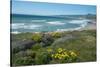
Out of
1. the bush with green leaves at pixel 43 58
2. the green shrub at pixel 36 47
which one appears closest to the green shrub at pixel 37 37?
the green shrub at pixel 36 47

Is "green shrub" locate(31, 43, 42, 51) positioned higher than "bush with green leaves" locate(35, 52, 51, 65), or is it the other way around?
"green shrub" locate(31, 43, 42, 51)

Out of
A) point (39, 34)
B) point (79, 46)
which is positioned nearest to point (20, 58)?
point (39, 34)

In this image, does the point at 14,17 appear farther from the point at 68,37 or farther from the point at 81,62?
the point at 81,62

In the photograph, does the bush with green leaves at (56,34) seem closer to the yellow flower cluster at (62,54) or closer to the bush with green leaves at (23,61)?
the yellow flower cluster at (62,54)

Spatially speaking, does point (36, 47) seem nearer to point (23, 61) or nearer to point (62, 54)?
point (23, 61)

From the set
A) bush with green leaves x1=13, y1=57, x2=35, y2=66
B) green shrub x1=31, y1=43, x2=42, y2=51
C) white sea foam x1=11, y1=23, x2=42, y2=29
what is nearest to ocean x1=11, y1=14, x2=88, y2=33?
white sea foam x1=11, y1=23, x2=42, y2=29

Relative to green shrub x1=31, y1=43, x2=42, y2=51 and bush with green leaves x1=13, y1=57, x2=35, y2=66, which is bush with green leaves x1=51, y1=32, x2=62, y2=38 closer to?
green shrub x1=31, y1=43, x2=42, y2=51

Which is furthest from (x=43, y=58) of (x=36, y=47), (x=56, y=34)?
(x=56, y=34)

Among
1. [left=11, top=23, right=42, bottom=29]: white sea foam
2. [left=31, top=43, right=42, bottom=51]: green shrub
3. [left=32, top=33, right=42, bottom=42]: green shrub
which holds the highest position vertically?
Answer: [left=11, top=23, right=42, bottom=29]: white sea foam
